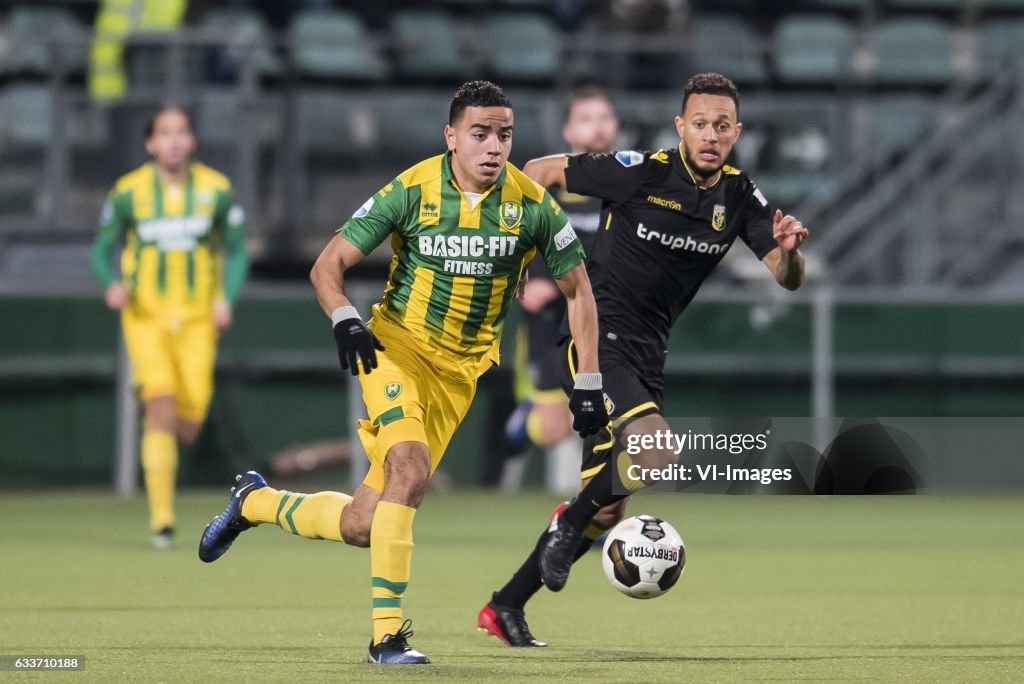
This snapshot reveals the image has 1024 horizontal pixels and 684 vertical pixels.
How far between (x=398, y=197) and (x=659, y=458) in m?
1.49

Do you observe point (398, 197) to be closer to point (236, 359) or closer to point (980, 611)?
point (980, 611)

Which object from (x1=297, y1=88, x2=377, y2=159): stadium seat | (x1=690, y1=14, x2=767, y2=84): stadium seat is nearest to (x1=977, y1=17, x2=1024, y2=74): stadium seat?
(x1=690, y1=14, x2=767, y2=84): stadium seat

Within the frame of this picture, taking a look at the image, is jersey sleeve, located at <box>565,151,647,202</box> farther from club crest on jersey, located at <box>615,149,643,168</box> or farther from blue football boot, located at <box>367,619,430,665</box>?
blue football boot, located at <box>367,619,430,665</box>

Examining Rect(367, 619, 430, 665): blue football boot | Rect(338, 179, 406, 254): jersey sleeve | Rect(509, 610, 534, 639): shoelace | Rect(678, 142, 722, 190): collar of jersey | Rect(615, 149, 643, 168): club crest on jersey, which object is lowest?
Rect(509, 610, 534, 639): shoelace

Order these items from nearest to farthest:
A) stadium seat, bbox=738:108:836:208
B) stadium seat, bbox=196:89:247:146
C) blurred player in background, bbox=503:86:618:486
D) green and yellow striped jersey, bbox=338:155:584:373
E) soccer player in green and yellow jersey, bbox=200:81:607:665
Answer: soccer player in green and yellow jersey, bbox=200:81:607:665, green and yellow striped jersey, bbox=338:155:584:373, blurred player in background, bbox=503:86:618:486, stadium seat, bbox=196:89:247:146, stadium seat, bbox=738:108:836:208

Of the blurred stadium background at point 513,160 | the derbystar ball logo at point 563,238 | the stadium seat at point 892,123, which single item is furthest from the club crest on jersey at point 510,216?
the stadium seat at point 892,123

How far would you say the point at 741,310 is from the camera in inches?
612

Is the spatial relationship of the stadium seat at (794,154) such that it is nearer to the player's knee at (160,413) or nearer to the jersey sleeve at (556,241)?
the player's knee at (160,413)

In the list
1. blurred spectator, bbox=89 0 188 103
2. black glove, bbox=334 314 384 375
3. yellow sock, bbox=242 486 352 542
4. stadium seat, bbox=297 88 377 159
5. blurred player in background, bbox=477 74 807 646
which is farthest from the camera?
stadium seat, bbox=297 88 377 159

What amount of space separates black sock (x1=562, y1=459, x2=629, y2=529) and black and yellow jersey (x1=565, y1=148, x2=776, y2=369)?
675 millimetres

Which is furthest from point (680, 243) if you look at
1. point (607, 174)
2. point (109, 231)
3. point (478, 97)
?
point (109, 231)

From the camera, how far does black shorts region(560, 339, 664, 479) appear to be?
7336 millimetres

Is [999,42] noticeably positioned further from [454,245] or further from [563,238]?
[454,245]

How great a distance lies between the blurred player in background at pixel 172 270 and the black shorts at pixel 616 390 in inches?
168
